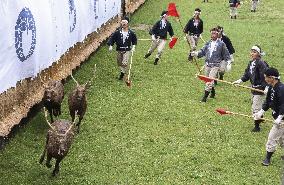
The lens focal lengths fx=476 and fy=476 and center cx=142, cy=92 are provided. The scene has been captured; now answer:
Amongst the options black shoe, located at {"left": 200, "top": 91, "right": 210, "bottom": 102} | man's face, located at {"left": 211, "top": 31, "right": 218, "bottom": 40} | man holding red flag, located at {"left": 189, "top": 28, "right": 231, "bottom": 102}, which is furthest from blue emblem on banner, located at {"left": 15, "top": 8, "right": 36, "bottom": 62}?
black shoe, located at {"left": 200, "top": 91, "right": 210, "bottom": 102}

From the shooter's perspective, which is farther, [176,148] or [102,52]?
[102,52]

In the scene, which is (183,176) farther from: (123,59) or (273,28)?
(273,28)

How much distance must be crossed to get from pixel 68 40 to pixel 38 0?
10.7 feet

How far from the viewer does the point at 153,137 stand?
43.7ft

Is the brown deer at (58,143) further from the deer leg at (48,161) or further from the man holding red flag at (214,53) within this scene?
the man holding red flag at (214,53)

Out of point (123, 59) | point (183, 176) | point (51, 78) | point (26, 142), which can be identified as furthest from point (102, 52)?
point (183, 176)

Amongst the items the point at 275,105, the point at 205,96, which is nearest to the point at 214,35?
the point at 205,96

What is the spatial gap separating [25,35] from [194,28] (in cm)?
937

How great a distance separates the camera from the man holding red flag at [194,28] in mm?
20094

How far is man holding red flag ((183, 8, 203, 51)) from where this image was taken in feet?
65.9

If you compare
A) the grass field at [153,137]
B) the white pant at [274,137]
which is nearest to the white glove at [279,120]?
the white pant at [274,137]

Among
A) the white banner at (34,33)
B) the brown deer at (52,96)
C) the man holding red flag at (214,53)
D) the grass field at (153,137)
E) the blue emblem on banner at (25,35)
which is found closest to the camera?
the grass field at (153,137)

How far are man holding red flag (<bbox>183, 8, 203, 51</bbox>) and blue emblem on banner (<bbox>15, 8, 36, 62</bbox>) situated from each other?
27.3ft

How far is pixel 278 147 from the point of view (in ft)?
42.2
